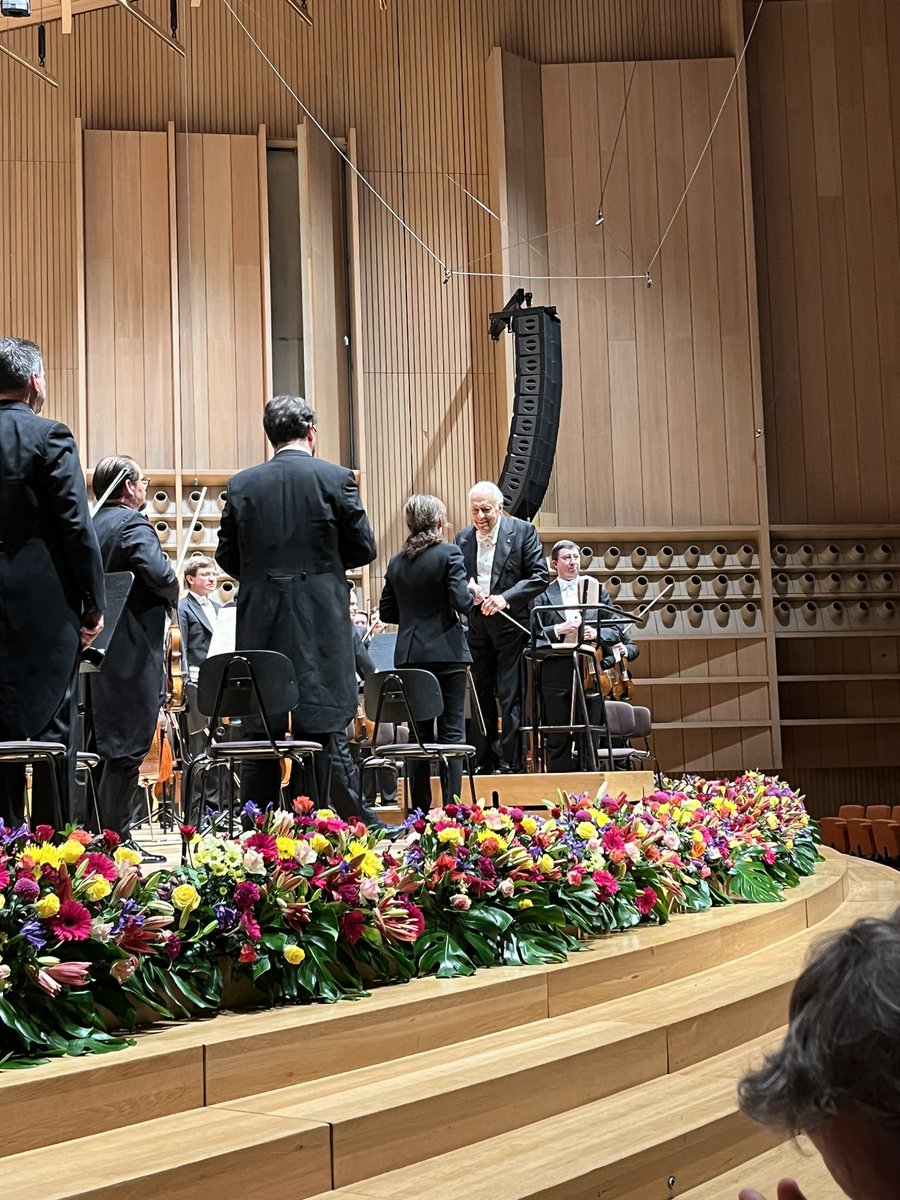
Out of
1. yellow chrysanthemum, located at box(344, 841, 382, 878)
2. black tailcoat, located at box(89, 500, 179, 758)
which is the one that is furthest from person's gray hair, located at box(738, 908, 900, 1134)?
black tailcoat, located at box(89, 500, 179, 758)

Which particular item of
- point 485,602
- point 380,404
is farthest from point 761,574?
Result: point 485,602

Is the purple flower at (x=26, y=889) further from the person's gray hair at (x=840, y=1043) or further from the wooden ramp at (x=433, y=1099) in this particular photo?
the person's gray hair at (x=840, y=1043)

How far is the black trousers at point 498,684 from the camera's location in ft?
20.9

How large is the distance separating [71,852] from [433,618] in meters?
2.85

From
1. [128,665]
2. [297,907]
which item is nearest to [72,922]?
[297,907]

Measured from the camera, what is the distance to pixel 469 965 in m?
2.94

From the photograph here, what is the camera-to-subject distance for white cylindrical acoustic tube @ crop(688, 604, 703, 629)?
10.3 metres

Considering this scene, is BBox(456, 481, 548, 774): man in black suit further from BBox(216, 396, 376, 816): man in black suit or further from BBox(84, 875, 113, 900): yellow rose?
BBox(84, 875, 113, 900): yellow rose

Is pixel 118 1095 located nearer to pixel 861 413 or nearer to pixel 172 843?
pixel 172 843

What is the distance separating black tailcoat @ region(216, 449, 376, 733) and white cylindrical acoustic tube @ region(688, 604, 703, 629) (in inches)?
257

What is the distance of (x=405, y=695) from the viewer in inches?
183

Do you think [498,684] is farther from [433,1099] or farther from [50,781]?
[433,1099]

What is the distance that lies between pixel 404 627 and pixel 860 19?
8389 mm

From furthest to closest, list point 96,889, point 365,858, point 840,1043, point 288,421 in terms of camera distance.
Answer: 1. point 288,421
2. point 365,858
3. point 96,889
4. point 840,1043
